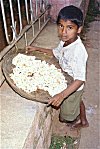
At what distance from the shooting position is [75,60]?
2057 mm

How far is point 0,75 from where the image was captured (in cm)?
227

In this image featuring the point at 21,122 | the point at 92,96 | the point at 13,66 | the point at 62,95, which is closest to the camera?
the point at 21,122

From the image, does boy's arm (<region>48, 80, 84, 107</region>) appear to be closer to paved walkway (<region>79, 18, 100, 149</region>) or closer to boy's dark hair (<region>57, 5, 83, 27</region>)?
boy's dark hair (<region>57, 5, 83, 27</region>)

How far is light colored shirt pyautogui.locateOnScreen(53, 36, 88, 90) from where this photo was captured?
204cm

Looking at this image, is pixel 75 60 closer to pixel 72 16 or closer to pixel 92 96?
pixel 72 16

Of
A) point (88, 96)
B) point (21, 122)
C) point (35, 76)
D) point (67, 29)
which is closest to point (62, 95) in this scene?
point (35, 76)

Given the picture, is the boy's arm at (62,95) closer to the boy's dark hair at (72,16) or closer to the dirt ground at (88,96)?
the boy's dark hair at (72,16)

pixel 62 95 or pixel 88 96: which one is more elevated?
pixel 62 95

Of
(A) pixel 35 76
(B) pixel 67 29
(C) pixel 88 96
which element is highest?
(B) pixel 67 29

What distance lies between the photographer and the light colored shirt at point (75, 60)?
2.04m

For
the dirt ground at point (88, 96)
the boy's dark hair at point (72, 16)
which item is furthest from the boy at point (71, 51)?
the dirt ground at point (88, 96)

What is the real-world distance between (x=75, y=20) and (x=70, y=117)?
1026mm

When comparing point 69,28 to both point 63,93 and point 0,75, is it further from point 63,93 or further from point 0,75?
point 0,75

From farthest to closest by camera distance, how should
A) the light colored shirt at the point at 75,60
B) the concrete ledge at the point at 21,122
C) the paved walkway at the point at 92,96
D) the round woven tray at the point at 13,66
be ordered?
the paved walkway at the point at 92,96
the light colored shirt at the point at 75,60
the round woven tray at the point at 13,66
the concrete ledge at the point at 21,122
